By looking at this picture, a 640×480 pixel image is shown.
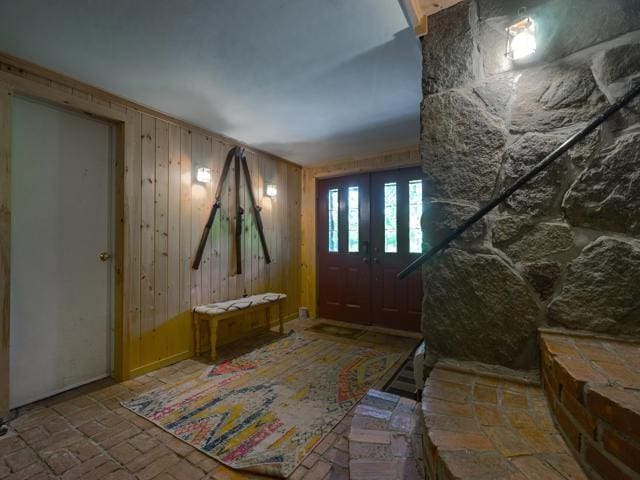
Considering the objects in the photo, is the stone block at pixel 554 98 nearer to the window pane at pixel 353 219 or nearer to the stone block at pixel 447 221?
the stone block at pixel 447 221

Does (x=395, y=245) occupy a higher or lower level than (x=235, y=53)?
lower

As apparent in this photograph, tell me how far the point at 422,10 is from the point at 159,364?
309cm

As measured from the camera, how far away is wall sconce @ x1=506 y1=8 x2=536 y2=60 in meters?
1.10

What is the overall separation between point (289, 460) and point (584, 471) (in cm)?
121

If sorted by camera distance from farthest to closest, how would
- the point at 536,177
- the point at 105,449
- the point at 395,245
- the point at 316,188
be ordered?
the point at 316,188 < the point at 395,245 < the point at 105,449 < the point at 536,177

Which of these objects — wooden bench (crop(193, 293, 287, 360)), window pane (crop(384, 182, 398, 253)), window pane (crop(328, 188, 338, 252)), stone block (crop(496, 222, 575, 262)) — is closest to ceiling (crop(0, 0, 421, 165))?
window pane (crop(384, 182, 398, 253))

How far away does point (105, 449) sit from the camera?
60.3 inches

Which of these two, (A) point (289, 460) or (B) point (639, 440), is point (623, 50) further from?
(A) point (289, 460)

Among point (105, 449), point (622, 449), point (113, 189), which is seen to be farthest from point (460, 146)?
point (113, 189)

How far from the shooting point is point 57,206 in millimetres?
2070

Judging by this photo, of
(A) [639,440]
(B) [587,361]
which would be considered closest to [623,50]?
(B) [587,361]

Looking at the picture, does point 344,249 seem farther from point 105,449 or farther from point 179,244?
point 105,449

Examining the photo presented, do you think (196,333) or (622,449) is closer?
(622,449)

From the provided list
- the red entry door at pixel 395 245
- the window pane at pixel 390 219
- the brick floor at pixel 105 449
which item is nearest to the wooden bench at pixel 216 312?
the brick floor at pixel 105 449
